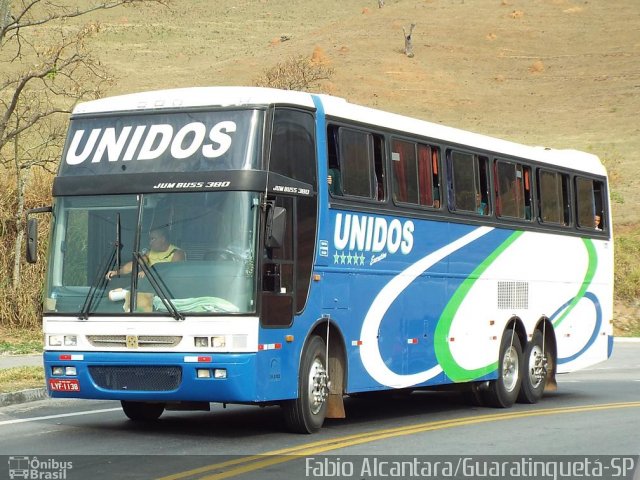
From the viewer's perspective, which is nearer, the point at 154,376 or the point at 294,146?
the point at 154,376

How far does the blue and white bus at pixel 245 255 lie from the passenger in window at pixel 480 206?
3.59ft

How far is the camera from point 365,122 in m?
15.0

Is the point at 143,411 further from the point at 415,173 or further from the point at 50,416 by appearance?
the point at 415,173

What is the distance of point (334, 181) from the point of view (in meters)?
14.2

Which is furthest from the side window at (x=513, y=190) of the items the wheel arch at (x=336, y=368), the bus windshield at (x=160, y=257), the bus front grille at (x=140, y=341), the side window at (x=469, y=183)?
the bus front grille at (x=140, y=341)

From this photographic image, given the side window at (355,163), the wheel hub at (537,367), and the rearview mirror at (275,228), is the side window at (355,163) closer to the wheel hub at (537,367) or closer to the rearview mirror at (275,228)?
the rearview mirror at (275,228)

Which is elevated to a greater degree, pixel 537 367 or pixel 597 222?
pixel 597 222

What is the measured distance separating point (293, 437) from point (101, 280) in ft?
8.25

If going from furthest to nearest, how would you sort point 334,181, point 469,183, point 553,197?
point 553,197 < point 469,183 < point 334,181

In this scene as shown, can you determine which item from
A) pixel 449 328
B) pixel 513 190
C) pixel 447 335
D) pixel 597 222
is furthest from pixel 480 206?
pixel 597 222

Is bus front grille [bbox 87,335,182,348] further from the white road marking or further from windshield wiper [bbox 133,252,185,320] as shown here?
the white road marking

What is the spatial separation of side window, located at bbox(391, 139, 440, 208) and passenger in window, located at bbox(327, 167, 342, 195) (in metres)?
1.31

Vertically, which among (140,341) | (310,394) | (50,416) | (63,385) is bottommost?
(50,416)

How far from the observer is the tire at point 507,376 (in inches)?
705
